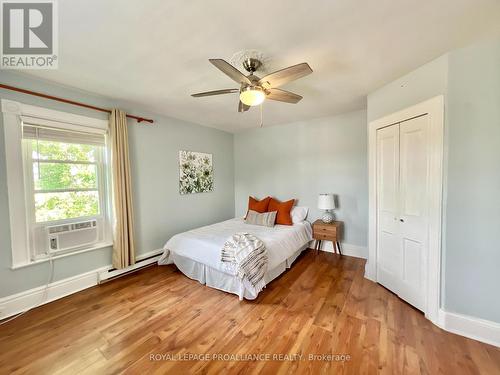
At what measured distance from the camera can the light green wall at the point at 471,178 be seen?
1.67 metres

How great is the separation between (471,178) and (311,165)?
7.76 ft

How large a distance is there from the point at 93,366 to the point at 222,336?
3.16 feet

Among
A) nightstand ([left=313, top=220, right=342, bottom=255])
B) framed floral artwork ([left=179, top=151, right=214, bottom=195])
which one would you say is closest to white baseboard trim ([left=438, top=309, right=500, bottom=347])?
nightstand ([left=313, top=220, right=342, bottom=255])

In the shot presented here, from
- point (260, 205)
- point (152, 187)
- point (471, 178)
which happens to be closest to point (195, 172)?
point (152, 187)

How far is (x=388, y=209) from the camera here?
2.45 m

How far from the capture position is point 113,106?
289 centimetres

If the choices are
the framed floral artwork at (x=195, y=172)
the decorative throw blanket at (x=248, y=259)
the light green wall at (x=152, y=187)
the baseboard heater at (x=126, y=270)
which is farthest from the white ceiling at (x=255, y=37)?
the baseboard heater at (x=126, y=270)

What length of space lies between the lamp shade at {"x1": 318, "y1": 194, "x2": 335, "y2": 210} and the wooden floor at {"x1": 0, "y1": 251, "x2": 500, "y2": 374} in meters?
1.23

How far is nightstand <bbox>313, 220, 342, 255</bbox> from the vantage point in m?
3.40

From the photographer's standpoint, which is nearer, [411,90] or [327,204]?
[411,90]

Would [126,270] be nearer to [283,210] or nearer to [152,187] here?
[152,187]

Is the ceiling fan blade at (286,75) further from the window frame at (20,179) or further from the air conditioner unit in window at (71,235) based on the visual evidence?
the air conditioner unit in window at (71,235)

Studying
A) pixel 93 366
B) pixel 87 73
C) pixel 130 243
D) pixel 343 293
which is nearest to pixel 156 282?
pixel 130 243

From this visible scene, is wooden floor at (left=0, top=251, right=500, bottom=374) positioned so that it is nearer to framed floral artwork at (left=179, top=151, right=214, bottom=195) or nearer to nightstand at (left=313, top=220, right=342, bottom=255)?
nightstand at (left=313, top=220, right=342, bottom=255)
